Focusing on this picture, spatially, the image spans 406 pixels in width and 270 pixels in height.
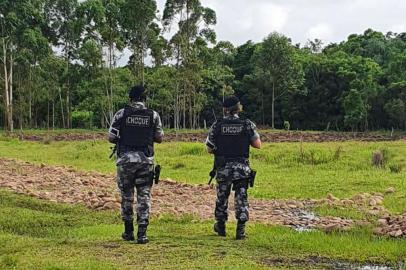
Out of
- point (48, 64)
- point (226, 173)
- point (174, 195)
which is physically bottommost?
point (174, 195)

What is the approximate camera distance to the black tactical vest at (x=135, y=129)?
8297mm

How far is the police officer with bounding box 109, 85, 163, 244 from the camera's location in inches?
327

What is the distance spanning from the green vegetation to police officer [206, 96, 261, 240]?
5.24m

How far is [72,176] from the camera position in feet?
55.1

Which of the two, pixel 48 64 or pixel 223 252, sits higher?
pixel 48 64

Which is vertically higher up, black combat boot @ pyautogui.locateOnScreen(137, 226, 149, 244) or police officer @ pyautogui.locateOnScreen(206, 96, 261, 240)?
police officer @ pyautogui.locateOnScreen(206, 96, 261, 240)

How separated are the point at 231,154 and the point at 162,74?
157 feet

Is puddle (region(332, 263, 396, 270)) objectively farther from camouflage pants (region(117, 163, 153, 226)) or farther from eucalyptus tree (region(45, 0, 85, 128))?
eucalyptus tree (region(45, 0, 85, 128))

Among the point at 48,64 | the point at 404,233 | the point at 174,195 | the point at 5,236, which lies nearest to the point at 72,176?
the point at 174,195

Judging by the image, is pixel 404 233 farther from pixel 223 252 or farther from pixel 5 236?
pixel 5 236

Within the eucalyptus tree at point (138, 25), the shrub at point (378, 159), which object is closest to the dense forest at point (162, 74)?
the eucalyptus tree at point (138, 25)

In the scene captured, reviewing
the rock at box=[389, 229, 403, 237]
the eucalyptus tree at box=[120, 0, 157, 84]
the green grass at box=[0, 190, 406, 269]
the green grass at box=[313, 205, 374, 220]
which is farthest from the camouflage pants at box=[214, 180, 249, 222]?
the eucalyptus tree at box=[120, 0, 157, 84]

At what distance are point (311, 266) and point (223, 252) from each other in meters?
1.20

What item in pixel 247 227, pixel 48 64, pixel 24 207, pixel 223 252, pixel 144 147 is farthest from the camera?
pixel 48 64
